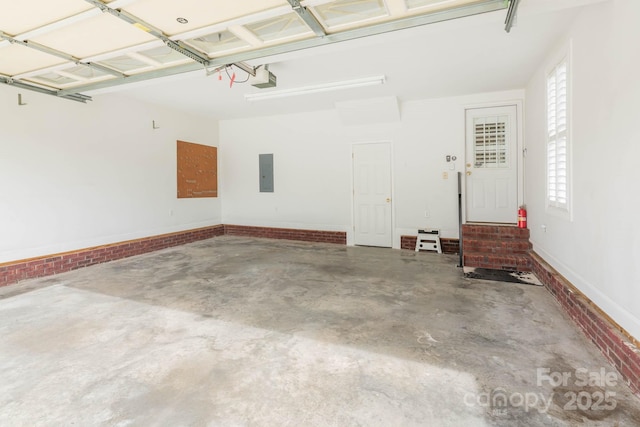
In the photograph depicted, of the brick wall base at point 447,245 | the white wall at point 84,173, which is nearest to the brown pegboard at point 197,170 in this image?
the white wall at point 84,173

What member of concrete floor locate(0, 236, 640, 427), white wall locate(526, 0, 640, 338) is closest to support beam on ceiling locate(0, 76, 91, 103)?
concrete floor locate(0, 236, 640, 427)

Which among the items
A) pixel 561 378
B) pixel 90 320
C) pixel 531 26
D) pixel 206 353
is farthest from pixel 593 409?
pixel 90 320

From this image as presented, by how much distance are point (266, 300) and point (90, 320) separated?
1.75 m

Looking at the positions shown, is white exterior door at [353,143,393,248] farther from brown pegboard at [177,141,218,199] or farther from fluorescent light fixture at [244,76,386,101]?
brown pegboard at [177,141,218,199]

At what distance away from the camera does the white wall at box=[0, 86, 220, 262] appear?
4500mm

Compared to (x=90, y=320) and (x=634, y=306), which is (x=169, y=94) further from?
(x=634, y=306)

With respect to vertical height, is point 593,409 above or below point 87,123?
below

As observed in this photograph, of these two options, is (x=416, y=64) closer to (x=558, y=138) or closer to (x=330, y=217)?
(x=558, y=138)

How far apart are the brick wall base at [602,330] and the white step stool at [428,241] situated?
8.24 feet

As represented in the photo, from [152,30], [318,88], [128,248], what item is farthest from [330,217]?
[152,30]

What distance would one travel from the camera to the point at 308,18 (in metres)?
2.69

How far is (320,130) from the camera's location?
7223 millimetres

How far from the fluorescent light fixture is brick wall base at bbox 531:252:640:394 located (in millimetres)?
3663

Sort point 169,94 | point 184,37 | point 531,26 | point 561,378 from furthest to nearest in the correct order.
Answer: point 169,94 → point 531,26 → point 184,37 → point 561,378
